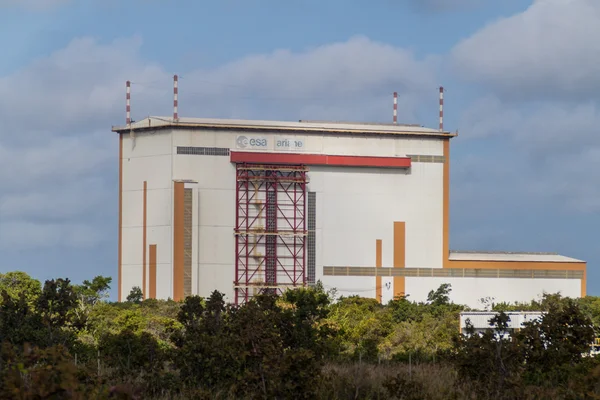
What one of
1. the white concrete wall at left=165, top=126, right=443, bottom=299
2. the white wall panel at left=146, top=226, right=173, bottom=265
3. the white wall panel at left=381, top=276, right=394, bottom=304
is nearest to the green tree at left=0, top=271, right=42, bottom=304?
the white wall panel at left=146, top=226, right=173, bottom=265

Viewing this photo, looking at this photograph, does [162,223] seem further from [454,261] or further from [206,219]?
[454,261]

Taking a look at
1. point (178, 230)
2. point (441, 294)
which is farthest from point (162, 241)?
point (441, 294)

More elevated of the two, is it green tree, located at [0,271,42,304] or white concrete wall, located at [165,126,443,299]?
white concrete wall, located at [165,126,443,299]

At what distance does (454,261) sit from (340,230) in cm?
937

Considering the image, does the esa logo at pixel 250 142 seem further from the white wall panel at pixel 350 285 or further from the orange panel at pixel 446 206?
the orange panel at pixel 446 206

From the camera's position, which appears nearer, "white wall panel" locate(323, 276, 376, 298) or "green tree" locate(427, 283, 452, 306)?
"green tree" locate(427, 283, 452, 306)

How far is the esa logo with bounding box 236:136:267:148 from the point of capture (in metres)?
71.4

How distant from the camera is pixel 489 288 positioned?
245 ft

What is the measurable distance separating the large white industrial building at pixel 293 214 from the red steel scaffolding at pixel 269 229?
75mm

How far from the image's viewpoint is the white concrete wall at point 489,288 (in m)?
73.8

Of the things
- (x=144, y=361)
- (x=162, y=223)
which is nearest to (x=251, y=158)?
(x=162, y=223)

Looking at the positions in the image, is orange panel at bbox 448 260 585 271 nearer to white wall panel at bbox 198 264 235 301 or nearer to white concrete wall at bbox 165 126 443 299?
white concrete wall at bbox 165 126 443 299

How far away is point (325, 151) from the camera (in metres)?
73.1

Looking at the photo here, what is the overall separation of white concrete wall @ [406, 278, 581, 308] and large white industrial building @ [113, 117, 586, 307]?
0.09 meters
